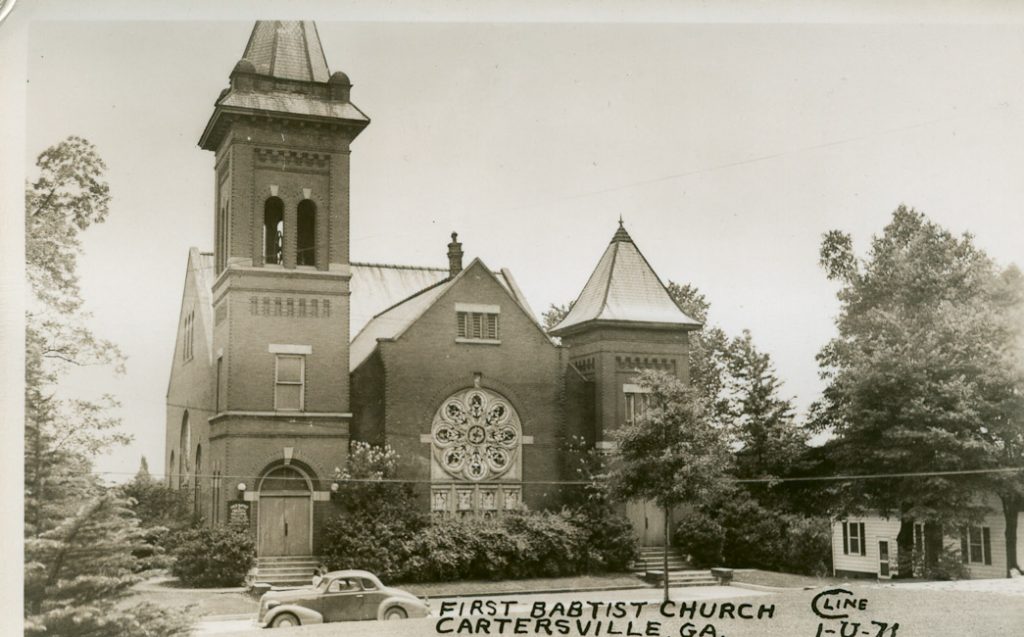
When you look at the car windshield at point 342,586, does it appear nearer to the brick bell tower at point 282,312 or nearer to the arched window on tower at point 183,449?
the brick bell tower at point 282,312

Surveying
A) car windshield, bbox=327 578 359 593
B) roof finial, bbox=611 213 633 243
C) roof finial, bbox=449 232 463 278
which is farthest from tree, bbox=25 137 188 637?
roof finial, bbox=611 213 633 243

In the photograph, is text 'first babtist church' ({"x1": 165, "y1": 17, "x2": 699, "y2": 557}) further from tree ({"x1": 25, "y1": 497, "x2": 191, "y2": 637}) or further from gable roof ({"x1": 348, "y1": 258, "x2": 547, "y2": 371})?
tree ({"x1": 25, "y1": 497, "x2": 191, "y2": 637})

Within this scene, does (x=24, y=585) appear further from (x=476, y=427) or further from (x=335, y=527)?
(x=476, y=427)

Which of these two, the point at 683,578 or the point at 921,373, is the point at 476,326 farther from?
the point at 921,373

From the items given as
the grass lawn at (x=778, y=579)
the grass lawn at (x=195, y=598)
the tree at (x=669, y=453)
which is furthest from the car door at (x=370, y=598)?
the grass lawn at (x=778, y=579)

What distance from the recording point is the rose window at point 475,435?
15.9 metres

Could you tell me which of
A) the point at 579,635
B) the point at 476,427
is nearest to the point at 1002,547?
A: the point at 579,635

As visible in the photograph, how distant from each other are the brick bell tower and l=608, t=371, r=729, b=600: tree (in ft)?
14.8

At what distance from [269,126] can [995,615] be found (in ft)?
37.6

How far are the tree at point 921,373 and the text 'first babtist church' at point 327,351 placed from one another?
2.61m

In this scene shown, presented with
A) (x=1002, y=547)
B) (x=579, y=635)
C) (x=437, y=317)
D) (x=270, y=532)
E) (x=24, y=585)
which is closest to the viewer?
(x=24, y=585)

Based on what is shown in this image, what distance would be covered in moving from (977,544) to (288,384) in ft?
34.1

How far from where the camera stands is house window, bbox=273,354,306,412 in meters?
14.6

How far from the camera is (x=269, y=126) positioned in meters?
14.2
